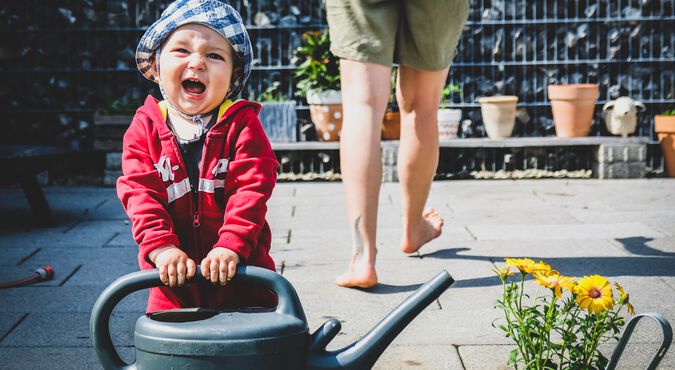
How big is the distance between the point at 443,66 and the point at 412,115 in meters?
0.23

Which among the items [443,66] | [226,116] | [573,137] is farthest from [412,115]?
[573,137]

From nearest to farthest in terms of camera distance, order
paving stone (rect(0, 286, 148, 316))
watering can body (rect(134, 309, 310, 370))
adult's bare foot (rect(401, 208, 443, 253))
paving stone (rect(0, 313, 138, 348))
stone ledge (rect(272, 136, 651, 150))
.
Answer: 1. watering can body (rect(134, 309, 310, 370))
2. paving stone (rect(0, 313, 138, 348))
3. paving stone (rect(0, 286, 148, 316))
4. adult's bare foot (rect(401, 208, 443, 253))
5. stone ledge (rect(272, 136, 651, 150))

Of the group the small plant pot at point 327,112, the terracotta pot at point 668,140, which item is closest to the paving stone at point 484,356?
the small plant pot at point 327,112

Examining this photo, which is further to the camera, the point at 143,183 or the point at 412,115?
the point at 412,115

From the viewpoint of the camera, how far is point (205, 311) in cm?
155

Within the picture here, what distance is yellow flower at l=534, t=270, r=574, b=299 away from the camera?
1819 millimetres

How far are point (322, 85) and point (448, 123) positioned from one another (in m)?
1.01

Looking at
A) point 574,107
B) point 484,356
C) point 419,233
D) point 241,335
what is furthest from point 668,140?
point 241,335

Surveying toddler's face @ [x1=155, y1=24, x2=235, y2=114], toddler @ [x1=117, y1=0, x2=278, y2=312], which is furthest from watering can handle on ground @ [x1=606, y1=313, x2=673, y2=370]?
toddler's face @ [x1=155, y1=24, x2=235, y2=114]

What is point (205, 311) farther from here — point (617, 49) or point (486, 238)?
point (617, 49)

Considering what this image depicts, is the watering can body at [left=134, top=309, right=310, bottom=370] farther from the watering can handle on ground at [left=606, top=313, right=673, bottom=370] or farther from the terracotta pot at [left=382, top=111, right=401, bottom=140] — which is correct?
the terracotta pot at [left=382, top=111, right=401, bottom=140]

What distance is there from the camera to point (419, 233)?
3479mm

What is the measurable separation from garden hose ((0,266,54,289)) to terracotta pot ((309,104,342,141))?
342 centimetres

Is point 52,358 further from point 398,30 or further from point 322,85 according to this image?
point 322,85
